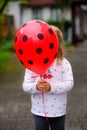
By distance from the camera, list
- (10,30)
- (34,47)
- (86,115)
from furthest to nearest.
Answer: (10,30) < (86,115) < (34,47)

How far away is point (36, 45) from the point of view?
4.23 metres

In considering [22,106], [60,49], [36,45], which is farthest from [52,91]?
[22,106]

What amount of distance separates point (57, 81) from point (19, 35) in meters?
0.62

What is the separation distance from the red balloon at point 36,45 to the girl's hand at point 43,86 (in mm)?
118

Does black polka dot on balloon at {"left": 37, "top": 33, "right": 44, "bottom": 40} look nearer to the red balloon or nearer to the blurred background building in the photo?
the red balloon

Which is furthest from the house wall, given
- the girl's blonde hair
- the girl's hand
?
the girl's hand

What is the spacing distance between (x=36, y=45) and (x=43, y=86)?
16.9 inches

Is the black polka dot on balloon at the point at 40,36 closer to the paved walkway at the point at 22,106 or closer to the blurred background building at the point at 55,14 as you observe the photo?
the paved walkway at the point at 22,106

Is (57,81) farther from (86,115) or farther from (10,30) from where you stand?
(10,30)

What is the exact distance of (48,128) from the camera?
4.72m

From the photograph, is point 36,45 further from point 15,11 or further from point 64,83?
point 15,11

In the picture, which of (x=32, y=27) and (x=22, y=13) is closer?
(x=32, y=27)

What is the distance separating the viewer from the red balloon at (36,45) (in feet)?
13.9

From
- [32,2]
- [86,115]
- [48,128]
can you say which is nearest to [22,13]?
[32,2]
